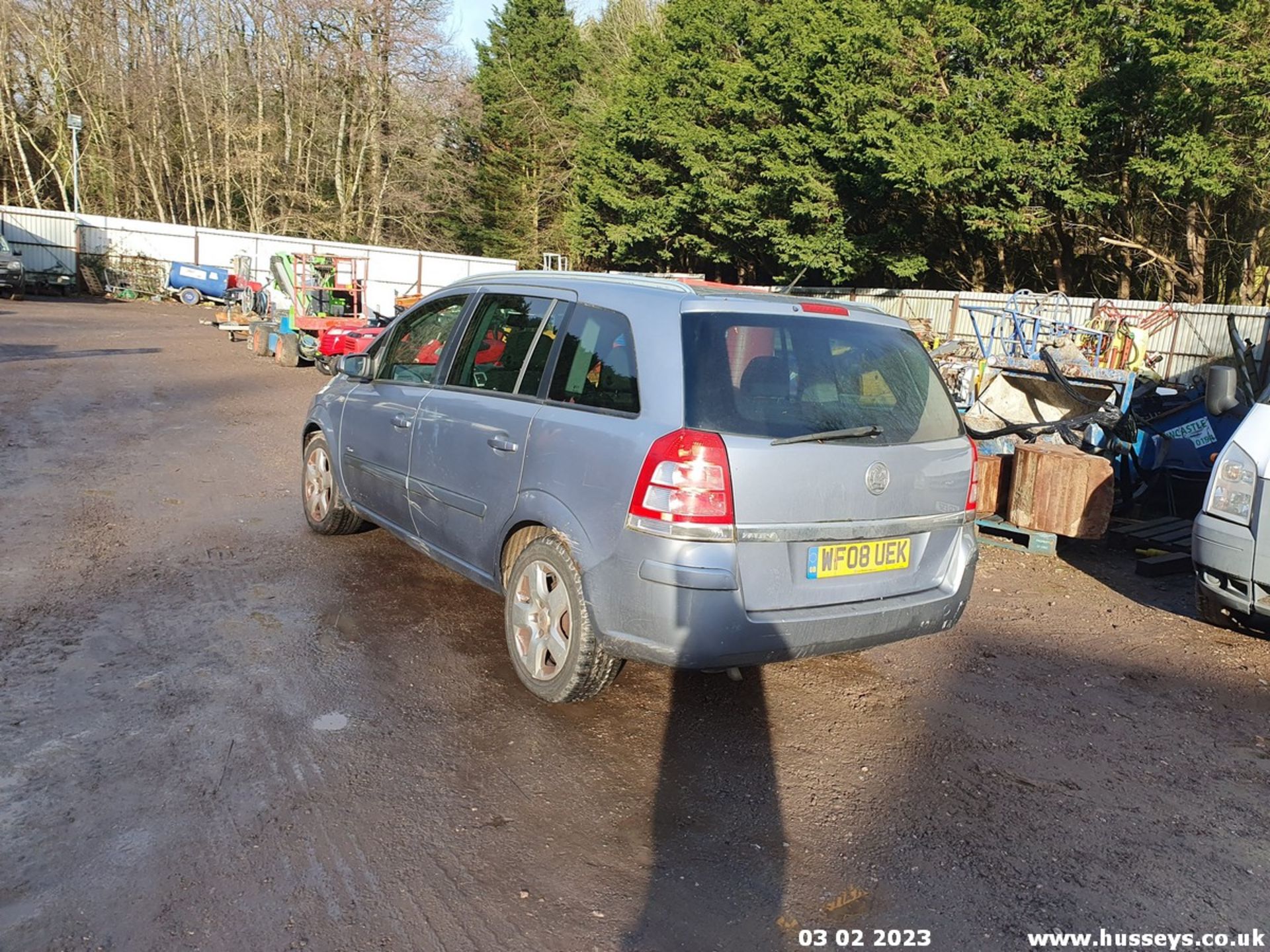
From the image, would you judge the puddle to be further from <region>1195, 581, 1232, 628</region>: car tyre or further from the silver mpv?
<region>1195, 581, 1232, 628</region>: car tyre

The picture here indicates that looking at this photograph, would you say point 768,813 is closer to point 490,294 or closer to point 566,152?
point 490,294

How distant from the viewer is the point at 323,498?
6465 millimetres

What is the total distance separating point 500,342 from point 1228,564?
4.03 m

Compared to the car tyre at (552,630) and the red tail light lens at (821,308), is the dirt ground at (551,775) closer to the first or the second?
the car tyre at (552,630)

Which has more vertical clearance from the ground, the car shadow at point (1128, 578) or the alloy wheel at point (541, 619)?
the alloy wheel at point (541, 619)

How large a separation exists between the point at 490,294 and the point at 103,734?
2.69 metres

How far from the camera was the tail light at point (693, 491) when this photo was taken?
11.5 ft

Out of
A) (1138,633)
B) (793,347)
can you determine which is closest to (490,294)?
(793,347)

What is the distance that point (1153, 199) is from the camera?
21609 mm

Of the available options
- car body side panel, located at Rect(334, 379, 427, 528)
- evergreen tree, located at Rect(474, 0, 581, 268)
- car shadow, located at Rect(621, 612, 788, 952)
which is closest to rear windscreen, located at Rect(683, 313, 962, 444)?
car shadow, located at Rect(621, 612, 788, 952)

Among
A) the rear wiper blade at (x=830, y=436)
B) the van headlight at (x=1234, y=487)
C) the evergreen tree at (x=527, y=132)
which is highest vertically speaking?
the evergreen tree at (x=527, y=132)

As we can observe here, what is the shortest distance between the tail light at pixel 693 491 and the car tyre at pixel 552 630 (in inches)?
21.2

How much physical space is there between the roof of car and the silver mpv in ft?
0.05

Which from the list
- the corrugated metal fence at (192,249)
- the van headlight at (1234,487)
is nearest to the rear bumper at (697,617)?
the van headlight at (1234,487)
